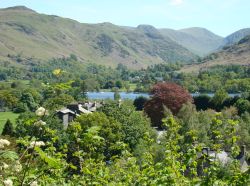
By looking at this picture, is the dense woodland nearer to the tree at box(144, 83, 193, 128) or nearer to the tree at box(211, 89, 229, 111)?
the tree at box(211, 89, 229, 111)

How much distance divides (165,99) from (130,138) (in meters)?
13.0

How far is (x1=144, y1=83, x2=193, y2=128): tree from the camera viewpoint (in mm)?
56688

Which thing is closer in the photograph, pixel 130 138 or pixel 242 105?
pixel 130 138

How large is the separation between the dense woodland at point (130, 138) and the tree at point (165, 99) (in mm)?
133

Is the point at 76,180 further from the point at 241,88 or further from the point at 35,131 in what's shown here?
the point at 241,88

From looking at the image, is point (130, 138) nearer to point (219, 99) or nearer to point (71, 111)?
point (71, 111)

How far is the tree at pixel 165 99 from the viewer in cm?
5669

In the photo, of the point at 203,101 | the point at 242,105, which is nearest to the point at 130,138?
the point at 242,105

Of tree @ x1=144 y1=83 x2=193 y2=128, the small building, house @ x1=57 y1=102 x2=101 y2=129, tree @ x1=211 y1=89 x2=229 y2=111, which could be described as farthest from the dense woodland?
house @ x1=57 y1=102 x2=101 y2=129

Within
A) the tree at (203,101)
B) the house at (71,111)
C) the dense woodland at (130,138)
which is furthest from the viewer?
the tree at (203,101)

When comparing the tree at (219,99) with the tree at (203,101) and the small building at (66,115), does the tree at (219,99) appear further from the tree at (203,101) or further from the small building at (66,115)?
the small building at (66,115)

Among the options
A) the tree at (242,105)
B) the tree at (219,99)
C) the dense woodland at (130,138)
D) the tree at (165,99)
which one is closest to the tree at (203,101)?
the dense woodland at (130,138)

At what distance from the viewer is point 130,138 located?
149 ft

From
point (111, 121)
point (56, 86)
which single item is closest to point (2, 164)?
point (56, 86)
